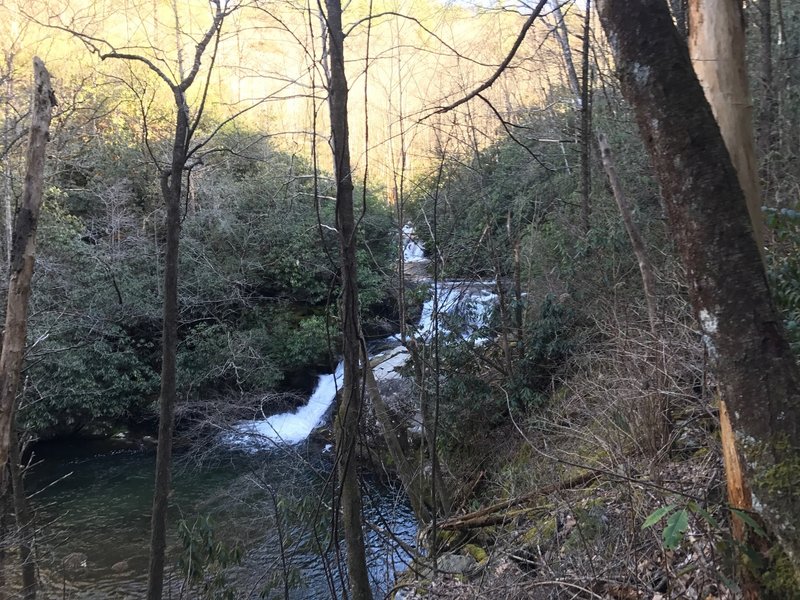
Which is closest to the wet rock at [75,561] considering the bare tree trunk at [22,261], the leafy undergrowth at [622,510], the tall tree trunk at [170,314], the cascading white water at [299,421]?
the tall tree trunk at [170,314]

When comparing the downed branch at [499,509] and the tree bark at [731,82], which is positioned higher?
the tree bark at [731,82]

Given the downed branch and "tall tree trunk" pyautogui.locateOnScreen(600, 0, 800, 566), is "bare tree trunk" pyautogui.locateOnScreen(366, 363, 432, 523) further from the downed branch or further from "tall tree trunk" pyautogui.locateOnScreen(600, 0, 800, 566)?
"tall tree trunk" pyautogui.locateOnScreen(600, 0, 800, 566)

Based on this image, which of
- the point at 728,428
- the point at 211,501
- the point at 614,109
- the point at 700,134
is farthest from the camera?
the point at 614,109

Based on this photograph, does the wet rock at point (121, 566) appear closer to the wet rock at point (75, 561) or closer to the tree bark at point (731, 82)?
the wet rock at point (75, 561)

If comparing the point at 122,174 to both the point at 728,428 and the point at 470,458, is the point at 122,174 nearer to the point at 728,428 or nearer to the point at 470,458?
the point at 470,458

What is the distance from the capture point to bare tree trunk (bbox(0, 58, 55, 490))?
4.76 meters

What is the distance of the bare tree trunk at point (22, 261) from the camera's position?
4762mm

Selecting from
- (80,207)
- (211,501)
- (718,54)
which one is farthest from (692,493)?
(80,207)

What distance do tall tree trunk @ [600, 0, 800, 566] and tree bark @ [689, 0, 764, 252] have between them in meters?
0.39

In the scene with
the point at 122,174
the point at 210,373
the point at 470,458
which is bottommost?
the point at 470,458

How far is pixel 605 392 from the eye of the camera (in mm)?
5531

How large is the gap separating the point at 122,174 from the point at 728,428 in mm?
16090

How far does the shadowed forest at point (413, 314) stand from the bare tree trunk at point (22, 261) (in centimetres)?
3

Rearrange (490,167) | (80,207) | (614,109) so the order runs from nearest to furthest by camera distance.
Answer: (614,109) < (490,167) < (80,207)
